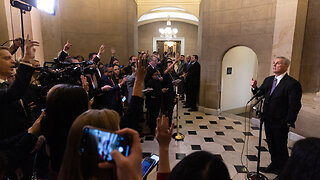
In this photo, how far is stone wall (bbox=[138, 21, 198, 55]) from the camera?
50.2 feet

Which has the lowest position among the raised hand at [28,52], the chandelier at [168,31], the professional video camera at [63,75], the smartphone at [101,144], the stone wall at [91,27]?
the smartphone at [101,144]

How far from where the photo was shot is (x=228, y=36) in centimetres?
621

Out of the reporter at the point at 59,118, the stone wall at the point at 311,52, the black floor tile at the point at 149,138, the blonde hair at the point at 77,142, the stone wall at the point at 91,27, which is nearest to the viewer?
the blonde hair at the point at 77,142

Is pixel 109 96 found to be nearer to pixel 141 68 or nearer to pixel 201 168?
pixel 141 68

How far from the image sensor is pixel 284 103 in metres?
3.21

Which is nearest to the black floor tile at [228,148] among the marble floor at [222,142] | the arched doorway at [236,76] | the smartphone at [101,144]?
the marble floor at [222,142]

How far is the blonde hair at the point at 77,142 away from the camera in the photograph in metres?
0.94

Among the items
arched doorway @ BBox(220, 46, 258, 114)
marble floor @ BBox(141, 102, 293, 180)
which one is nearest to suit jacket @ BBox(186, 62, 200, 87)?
arched doorway @ BBox(220, 46, 258, 114)

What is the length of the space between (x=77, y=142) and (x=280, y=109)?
3.23 meters

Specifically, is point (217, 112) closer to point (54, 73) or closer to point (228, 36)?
point (228, 36)

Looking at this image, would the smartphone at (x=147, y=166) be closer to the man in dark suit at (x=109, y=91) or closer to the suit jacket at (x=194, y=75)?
the man in dark suit at (x=109, y=91)

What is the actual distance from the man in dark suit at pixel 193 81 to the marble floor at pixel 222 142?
919 mm

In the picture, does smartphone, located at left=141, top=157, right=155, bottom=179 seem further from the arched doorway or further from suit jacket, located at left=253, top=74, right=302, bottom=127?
the arched doorway

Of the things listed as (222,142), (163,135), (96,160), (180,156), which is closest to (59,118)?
(96,160)
